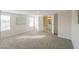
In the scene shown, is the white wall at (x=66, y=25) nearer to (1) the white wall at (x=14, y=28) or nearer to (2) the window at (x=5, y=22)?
(1) the white wall at (x=14, y=28)

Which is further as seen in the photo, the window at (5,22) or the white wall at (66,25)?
the white wall at (66,25)

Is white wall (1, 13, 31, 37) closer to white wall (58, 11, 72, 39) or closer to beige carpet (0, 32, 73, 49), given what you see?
beige carpet (0, 32, 73, 49)

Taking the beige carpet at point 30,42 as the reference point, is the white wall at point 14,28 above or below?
above

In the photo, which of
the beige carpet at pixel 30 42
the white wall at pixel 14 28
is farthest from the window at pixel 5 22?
the beige carpet at pixel 30 42

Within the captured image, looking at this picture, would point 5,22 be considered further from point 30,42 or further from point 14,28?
point 30,42

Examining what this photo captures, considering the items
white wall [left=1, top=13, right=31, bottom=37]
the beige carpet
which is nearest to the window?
white wall [left=1, top=13, right=31, bottom=37]

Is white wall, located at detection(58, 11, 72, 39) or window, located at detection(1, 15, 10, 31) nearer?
window, located at detection(1, 15, 10, 31)

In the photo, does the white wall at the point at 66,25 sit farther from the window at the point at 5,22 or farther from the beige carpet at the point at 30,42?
the window at the point at 5,22

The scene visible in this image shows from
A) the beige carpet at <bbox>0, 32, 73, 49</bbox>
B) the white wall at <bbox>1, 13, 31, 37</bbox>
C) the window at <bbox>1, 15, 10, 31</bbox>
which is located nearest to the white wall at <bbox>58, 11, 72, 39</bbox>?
the beige carpet at <bbox>0, 32, 73, 49</bbox>

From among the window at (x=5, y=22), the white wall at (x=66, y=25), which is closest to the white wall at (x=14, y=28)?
the window at (x=5, y=22)

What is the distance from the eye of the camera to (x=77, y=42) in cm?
236

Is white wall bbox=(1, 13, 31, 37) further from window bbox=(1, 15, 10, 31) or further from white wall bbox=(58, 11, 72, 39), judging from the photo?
white wall bbox=(58, 11, 72, 39)

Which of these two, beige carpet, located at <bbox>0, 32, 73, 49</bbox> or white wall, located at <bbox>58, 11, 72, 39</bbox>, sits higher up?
white wall, located at <bbox>58, 11, 72, 39</bbox>
